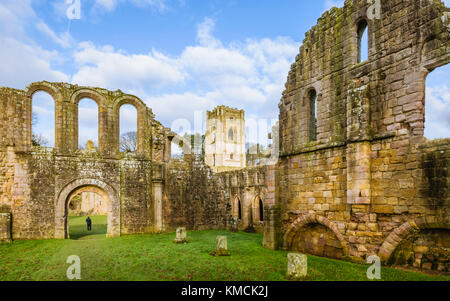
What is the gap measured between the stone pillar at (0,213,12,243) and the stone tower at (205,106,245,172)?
35.7m

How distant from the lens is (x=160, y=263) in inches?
356

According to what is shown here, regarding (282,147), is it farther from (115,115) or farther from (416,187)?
(115,115)

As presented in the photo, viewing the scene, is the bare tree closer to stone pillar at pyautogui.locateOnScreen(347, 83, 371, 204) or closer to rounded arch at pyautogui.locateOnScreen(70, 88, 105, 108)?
rounded arch at pyautogui.locateOnScreen(70, 88, 105, 108)

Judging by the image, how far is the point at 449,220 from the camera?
6754 mm

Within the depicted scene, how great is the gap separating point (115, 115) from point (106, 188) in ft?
13.1

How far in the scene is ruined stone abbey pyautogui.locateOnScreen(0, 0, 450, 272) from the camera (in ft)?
24.7

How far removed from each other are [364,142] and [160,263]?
7.21 metres

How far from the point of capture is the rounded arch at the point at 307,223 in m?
9.15

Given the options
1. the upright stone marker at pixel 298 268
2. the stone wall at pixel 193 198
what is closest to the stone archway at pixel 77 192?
the stone wall at pixel 193 198

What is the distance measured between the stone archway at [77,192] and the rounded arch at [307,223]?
8.92m

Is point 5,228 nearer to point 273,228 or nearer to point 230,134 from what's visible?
point 273,228
